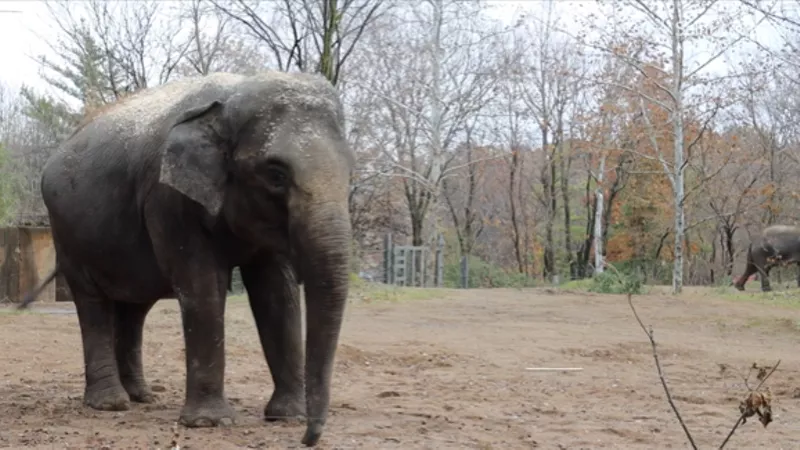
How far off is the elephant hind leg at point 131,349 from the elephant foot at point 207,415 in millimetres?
1510

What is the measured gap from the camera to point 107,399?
24.6ft

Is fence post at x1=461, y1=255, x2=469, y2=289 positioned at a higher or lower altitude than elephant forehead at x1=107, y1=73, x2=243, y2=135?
lower

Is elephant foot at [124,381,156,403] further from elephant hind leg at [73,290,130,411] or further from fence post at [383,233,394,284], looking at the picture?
fence post at [383,233,394,284]

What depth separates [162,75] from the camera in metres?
34.9

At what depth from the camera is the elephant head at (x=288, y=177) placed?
5.72 m

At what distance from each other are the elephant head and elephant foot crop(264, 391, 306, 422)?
123 cm

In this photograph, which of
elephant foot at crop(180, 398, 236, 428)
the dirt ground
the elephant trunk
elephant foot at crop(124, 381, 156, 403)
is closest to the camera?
the elephant trunk

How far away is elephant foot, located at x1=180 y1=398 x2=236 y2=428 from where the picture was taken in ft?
21.7

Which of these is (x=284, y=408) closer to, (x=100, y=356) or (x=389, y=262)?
(x=100, y=356)

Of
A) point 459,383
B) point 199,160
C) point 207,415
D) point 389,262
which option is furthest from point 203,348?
point 389,262

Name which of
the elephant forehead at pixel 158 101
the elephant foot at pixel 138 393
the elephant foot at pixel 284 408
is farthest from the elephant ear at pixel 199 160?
the elephant foot at pixel 138 393

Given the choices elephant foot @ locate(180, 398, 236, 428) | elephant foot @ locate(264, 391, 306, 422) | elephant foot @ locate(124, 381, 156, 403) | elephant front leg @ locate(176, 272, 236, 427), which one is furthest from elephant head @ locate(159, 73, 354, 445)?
elephant foot @ locate(124, 381, 156, 403)

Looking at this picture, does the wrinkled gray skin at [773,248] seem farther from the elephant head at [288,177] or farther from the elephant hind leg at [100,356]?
the elephant head at [288,177]

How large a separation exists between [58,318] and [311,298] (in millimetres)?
10824
